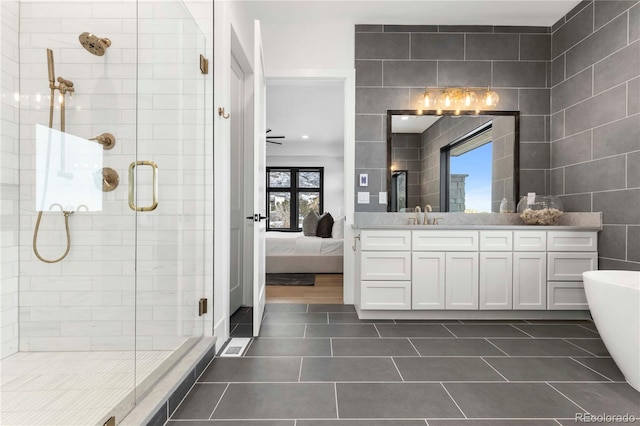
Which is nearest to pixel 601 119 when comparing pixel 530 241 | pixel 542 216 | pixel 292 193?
Result: pixel 542 216

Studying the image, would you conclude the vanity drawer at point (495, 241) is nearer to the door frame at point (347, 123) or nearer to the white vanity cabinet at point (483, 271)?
the white vanity cabinet at point (483, 271)

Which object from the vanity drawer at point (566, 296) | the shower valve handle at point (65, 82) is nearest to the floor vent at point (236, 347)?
the shower valve handle at point (65, 82)

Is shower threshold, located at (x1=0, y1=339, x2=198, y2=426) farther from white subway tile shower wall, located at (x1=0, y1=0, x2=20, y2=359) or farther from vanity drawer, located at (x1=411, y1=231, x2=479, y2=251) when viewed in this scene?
vanity drawer, located at (x1=411, y1=231, x2=479, y2=251)

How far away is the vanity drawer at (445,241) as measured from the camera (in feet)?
9.22

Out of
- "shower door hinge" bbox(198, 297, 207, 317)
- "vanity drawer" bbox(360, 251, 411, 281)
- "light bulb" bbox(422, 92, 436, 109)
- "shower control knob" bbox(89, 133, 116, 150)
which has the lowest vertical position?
"shower door hinge" bbox(198, 297, 207, 317)

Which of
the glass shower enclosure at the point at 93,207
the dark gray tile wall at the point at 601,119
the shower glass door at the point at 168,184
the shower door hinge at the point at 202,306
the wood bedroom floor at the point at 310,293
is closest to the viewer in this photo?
the glass shower enclosure at the point at 93,207

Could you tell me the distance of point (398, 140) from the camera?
3.38 meters

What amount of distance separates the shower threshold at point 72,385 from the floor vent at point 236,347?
1.62 feet

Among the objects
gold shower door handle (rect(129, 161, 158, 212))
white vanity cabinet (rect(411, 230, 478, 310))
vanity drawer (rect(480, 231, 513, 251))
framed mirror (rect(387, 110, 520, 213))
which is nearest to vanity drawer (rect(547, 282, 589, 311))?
vanity drawer (rect(480, 231, 513, 251))

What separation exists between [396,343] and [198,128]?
1953mm

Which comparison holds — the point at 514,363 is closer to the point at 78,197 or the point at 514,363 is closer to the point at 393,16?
the point at 78,197

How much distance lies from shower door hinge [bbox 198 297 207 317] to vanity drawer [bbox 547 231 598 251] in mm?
2703

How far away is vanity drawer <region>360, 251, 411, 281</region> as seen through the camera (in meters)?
2.81

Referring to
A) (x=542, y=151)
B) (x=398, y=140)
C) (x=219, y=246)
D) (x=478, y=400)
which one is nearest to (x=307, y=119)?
(x=398, y=140)
